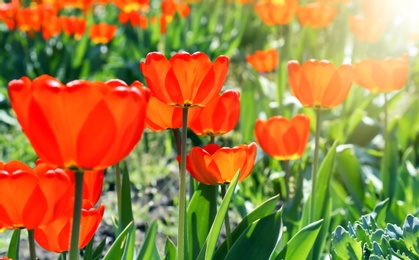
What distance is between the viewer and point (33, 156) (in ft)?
11.6

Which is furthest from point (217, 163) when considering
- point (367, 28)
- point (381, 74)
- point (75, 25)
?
point (75, 25)

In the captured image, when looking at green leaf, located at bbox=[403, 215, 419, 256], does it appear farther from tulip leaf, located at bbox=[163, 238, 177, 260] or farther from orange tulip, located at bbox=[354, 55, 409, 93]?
orange tulip, located at bbox=[354, 55, 409, 93]

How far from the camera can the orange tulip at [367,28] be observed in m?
3.69

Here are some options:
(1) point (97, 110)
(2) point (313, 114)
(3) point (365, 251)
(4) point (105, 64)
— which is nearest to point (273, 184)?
(2) point (313, 114)

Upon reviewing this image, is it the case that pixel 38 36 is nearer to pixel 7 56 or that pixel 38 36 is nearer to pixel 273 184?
pixel 7 56

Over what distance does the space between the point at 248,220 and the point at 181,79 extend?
36 cm

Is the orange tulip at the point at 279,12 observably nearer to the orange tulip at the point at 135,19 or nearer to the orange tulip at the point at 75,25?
the orange tulip at the point at 135,19

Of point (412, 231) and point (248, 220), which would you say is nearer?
point (412, 231)

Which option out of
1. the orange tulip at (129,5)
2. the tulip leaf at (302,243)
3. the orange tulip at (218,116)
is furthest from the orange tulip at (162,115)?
the orange tulip at (129,5)

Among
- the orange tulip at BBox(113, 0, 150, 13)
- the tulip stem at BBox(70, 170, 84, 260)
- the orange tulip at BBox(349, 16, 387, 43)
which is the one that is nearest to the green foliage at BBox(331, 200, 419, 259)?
the tulip stem at BBox(70, 170, 84, 260)

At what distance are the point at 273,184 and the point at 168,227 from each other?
1.41ft

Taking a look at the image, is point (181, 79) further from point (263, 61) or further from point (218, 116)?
point (263, 61)

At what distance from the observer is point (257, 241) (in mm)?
1403

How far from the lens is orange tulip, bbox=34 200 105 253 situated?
1.28 m
